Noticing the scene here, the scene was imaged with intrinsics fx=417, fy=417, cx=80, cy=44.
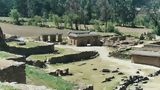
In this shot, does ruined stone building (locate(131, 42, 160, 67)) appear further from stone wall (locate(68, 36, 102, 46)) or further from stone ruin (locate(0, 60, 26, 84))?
stone ruin (locate(0, 60, 26, 84))

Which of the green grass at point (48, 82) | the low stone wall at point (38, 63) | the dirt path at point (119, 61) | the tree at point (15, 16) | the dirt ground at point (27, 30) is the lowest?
the dirt path at point (119, 61)

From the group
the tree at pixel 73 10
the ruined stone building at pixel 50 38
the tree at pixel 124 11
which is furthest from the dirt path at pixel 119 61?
the tree at pixel 124 11

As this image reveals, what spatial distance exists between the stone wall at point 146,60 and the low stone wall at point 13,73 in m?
32.0

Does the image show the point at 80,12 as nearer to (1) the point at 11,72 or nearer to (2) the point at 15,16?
(2) the point at 15,16

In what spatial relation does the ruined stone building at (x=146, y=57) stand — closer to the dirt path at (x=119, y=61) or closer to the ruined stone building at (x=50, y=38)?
the dirt path at (x=119, y=61)

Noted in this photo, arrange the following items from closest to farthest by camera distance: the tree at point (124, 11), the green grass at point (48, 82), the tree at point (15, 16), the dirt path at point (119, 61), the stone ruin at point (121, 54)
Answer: the green grass at point (48, 82) → the dirt path at point (119, 61) → the stone ruin at point (121, 54) → the tree at point (15, 16) → the tree at point (124, 11)

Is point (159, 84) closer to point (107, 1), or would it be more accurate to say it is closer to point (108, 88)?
point (108, 88)

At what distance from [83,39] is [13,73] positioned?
160 ft

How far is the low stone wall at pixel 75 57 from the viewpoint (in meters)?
51.5

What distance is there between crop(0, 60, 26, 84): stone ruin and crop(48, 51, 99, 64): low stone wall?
102 feet

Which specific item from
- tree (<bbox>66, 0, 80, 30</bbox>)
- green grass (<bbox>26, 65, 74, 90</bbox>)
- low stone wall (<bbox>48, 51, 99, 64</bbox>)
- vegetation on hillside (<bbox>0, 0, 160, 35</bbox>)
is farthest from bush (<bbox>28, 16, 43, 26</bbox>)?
green grass (<bbox>26, 65, 74, 90</bbox>)

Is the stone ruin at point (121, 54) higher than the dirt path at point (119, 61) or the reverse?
higher

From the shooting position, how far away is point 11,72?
1880cm

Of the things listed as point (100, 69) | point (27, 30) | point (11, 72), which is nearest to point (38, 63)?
point (100, 69)
